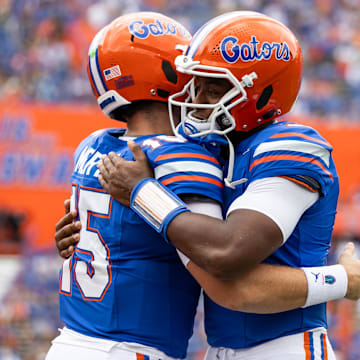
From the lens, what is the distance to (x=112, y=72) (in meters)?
2.63

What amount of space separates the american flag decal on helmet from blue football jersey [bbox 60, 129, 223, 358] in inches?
13.8

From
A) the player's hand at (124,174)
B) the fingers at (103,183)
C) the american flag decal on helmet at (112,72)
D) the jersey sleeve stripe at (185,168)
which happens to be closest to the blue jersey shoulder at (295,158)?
the jersey sleeve stripe at (185,168)

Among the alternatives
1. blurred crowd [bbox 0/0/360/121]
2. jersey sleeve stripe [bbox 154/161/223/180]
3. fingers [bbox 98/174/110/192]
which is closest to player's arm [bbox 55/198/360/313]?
jersey sleeve stripe [bbox 154/161/223/180]

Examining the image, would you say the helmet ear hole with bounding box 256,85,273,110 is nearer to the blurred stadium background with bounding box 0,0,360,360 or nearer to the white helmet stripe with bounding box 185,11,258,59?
the white helmet stripe with bounding box 185,11,258,59

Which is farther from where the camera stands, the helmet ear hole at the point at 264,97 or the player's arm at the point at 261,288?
the helmet ear hole at the point at 264,97

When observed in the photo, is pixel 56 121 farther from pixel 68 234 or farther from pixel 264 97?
pixel 264 97

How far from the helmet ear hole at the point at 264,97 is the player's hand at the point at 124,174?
1.57 ft

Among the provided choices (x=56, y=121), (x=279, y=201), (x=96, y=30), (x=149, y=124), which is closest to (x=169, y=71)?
(x=149, y=124)

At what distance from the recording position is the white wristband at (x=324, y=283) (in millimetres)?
2186

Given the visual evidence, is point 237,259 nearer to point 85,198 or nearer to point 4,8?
point 85,198

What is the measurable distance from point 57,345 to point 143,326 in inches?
14.3

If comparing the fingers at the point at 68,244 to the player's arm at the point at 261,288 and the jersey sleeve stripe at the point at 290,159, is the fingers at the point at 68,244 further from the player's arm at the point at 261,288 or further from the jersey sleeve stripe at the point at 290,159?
the jersey sleeve stripe at the point at 290,159

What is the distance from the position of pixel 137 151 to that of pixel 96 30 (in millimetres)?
9739

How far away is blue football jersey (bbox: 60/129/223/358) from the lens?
2.29 meters
